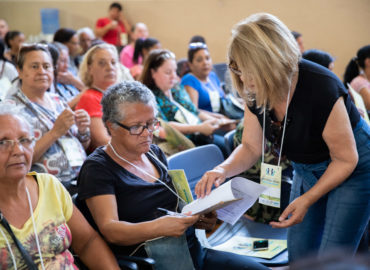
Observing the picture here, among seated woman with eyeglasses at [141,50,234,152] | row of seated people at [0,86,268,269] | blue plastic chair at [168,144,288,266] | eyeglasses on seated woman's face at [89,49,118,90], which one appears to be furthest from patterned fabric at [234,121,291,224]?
eyeglasses on seated woman's face at [89,49,118,90]

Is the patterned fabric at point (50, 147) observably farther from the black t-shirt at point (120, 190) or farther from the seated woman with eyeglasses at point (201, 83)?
the seated woman with eyeglasses at point (201, 83)

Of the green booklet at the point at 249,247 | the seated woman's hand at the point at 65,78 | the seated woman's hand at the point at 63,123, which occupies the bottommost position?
the green booklet at the point at 249,247

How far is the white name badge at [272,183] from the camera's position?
6.02 feet

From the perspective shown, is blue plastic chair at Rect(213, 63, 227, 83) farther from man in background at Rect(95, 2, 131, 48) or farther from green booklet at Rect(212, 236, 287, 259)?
green booklet at Rect(212, 236, 287, 259)

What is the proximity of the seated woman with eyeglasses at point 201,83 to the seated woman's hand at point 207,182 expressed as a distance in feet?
8.79

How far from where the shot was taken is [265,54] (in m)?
1.57

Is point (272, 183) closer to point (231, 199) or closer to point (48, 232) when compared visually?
point (231, 199)

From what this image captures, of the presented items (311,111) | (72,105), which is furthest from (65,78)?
(311,111)

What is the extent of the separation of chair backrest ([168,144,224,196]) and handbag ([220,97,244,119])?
2.09m

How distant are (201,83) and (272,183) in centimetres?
297

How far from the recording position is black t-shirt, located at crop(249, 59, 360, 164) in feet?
5.38

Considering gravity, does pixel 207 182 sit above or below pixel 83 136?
above

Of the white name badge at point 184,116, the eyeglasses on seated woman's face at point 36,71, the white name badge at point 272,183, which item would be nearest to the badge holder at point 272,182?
the white name badge at point 272,183

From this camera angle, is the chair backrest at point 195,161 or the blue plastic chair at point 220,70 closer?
the chair backrest at point 195,161
